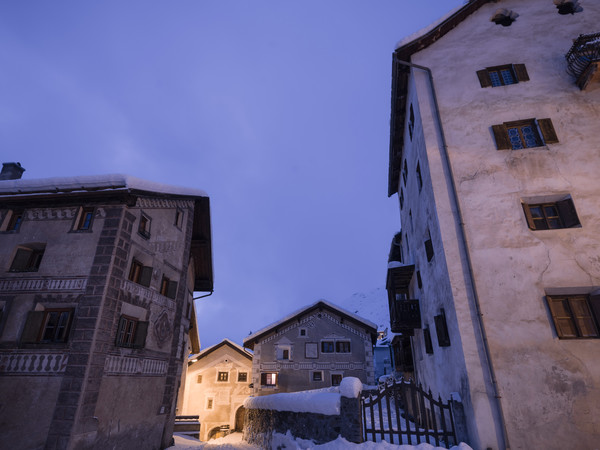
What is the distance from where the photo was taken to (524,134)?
41.9 ft

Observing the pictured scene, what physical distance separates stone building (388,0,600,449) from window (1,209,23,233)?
16655 millimetres

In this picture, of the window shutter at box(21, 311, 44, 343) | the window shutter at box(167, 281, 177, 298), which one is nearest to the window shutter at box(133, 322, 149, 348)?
the window shutter at box(167, 281, 177, 298)

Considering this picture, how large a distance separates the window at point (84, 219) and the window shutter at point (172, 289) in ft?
15.1

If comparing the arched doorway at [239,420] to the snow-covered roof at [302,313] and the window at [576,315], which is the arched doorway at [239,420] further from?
the window at [576,315]

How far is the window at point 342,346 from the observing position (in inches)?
1091

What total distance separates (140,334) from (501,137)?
16.3 metres

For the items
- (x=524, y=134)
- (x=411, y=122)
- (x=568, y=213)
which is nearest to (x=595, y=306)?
(x=568, y=213)

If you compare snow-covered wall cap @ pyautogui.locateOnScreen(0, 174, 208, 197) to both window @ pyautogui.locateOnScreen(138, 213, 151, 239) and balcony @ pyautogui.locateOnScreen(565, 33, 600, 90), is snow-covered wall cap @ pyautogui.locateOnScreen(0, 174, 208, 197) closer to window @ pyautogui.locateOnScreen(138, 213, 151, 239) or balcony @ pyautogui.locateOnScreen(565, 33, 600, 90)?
window @ pyautogui.locateOnScreen(138, 213, 151, 239)

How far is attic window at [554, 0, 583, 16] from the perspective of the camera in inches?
579

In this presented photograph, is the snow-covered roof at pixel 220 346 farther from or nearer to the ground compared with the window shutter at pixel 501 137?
nearer to the ground

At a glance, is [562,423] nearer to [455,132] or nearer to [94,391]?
[455,132]

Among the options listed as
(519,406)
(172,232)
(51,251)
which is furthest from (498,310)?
(51,251)

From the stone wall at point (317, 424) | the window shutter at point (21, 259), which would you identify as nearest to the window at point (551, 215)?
the stone wall at point (317, 424)

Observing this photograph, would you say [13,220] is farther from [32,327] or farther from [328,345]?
[328,345]
